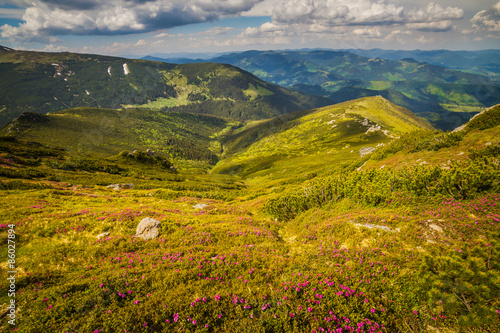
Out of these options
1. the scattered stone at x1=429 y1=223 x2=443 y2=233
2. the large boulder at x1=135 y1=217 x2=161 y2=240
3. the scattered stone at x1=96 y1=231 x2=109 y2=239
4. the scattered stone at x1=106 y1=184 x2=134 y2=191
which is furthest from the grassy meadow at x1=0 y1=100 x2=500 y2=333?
the scattered stone at x1=106 y1=184 x2=134 y2=191

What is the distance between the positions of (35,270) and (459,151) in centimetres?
5092

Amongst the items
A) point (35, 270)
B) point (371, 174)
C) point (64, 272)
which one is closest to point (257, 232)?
point (64, 272)

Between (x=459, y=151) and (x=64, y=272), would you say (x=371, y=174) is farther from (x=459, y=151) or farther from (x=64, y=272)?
(x=64, y=272)

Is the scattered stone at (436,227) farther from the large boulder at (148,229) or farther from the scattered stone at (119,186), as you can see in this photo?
the scattered stone at (119,186)

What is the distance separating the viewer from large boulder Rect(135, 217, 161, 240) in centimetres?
1703

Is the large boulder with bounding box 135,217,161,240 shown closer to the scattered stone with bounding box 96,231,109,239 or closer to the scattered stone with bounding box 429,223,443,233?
the scattered stone with bounding box 96,231,109,239

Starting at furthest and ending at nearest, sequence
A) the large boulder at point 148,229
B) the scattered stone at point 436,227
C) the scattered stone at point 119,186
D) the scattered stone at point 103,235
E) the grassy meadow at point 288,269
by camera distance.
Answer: the scattered stone at point 119,186 → the large boulder at point 148,229 → the scattered stone at point 103,235 → the scattered stone at point 436,227 → the grassy meadow at point 288,269

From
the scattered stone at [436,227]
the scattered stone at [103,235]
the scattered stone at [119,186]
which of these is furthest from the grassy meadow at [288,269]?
the scattered stone at [119,186]

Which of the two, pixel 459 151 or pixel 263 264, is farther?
pixel 459 151

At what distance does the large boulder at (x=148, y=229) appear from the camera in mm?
17031

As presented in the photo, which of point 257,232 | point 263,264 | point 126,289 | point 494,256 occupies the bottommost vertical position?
point 257,232

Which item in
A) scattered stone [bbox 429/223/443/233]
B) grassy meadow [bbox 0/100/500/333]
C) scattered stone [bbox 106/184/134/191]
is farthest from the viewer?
scattered stone [bbox 106/184/134/191]

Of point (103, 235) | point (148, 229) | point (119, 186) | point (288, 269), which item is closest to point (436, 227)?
point (288, 269)

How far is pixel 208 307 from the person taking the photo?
30.7 ft
